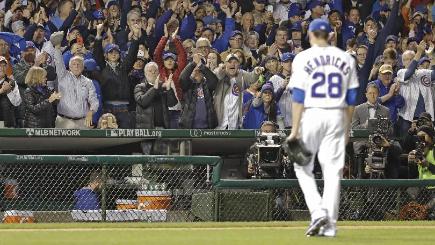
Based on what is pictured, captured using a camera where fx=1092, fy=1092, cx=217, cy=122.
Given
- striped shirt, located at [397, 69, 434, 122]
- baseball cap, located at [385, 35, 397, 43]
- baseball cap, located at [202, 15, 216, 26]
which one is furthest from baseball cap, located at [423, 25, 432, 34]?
baseball cap, located at [202, 15, 216, 26]

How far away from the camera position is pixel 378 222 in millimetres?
13062

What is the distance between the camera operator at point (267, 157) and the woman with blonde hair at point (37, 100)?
2688 millimetres

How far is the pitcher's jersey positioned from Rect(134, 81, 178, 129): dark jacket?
5.51m

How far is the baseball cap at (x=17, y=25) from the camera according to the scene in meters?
15.8

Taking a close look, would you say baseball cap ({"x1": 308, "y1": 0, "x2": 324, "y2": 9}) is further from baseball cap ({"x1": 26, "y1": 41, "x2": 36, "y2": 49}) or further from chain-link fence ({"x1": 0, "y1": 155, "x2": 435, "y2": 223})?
baseball cap ({"x1": 26, "y1": 41, "x2": 36, "y2": 49})

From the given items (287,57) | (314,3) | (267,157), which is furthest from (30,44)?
(314,3)

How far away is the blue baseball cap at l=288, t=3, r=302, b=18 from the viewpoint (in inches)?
749

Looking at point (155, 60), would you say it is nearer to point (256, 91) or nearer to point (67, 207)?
point (256, 91)

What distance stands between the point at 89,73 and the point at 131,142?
1.18m

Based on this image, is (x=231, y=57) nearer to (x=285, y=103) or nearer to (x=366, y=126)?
(x=285, y=103)

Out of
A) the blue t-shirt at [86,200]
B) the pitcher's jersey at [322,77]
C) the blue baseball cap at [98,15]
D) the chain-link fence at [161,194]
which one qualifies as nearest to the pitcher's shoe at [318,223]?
the pitcher's jersey at [322,77]

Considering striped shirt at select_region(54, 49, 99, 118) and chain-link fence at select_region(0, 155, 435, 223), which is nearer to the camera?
chain-link fence at select_region(0, 155, 435, 223)

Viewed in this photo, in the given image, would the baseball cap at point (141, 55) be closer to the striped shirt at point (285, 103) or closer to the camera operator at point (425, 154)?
the striped shirt at point (285, 103)

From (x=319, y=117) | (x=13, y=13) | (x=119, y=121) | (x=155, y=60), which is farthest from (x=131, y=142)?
(x=319, y=117)
